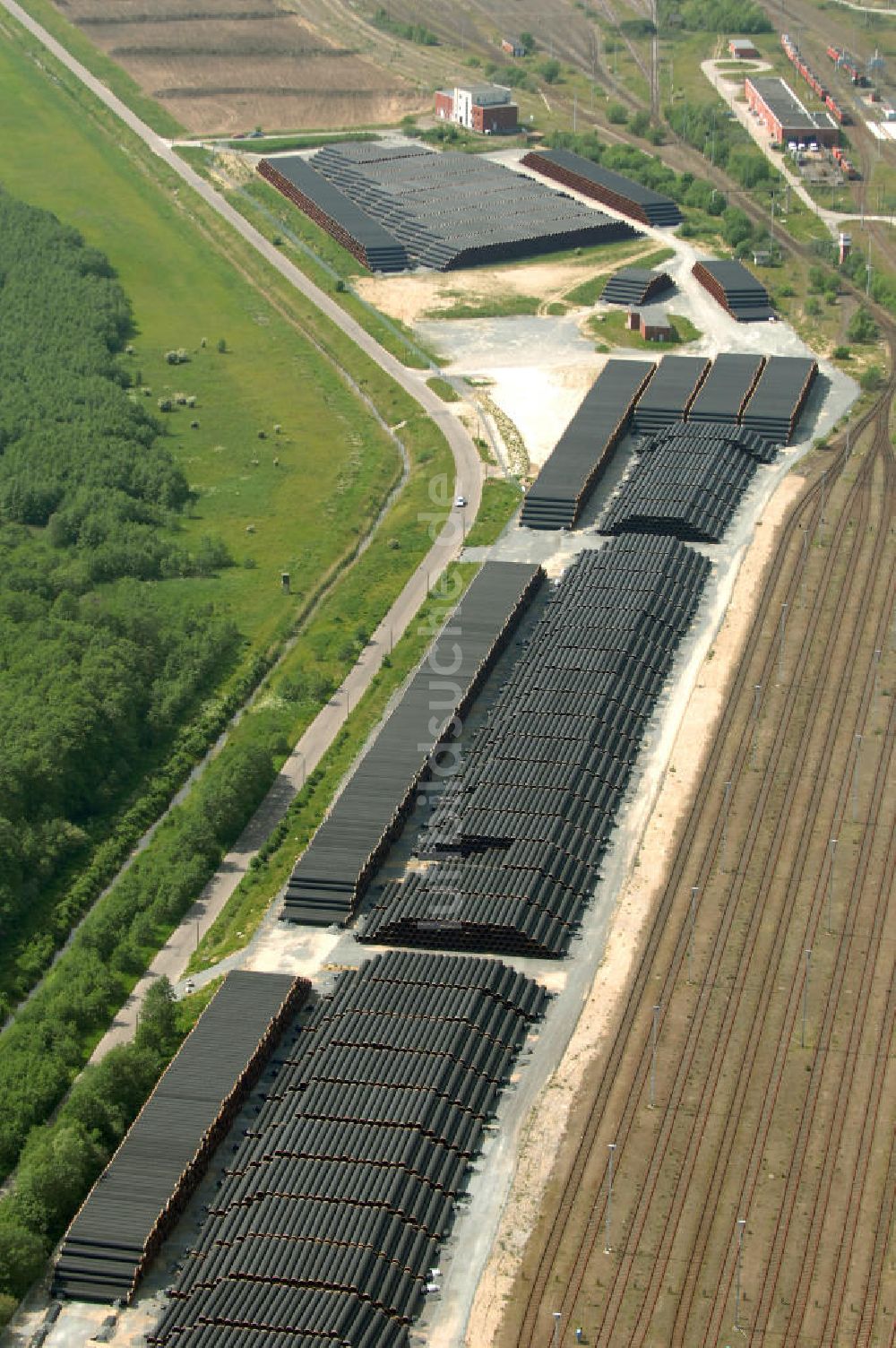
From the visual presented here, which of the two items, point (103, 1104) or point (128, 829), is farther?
point (128, 829)

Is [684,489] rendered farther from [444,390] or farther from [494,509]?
[444,390]

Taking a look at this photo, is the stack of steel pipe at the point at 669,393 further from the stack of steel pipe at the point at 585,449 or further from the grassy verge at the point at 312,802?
the grassy verge at the point at 312,802

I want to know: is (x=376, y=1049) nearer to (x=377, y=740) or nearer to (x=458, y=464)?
(x=377, y=740)

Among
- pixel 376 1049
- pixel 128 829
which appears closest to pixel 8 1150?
pixel 376 1049

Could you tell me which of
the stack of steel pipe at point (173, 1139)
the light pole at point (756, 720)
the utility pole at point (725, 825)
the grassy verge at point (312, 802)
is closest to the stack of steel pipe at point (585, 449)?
the grassy verge at point (312, 802)

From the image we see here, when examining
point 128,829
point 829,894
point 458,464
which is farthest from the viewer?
point 458,464

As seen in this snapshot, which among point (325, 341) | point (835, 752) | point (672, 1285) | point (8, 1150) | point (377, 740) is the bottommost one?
point (8, 1150)

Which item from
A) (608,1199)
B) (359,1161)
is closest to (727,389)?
(608,1199)

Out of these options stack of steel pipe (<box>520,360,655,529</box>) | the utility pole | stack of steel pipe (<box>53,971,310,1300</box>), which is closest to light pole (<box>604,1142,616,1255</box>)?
Answer: stack of steel pipe (<box>53,971,310,1300</box>)
